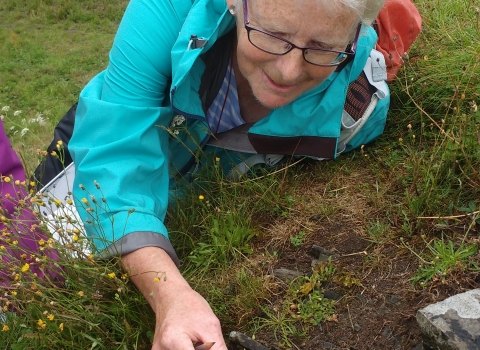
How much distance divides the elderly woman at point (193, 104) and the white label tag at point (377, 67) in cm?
9

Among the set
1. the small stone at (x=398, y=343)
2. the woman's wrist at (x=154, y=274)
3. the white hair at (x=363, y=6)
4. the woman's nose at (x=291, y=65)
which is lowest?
the small stone at (x=398, y=343)

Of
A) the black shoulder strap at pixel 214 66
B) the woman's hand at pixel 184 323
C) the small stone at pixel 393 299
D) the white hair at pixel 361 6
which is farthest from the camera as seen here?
the black shoulder strap at pixel 214 66

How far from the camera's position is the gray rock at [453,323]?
1903 mm

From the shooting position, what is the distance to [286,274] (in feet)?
8.35

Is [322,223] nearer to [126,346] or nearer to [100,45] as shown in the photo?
[126,346]

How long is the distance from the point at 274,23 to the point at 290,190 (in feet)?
3.88

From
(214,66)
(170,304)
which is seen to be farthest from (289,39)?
(170,304)

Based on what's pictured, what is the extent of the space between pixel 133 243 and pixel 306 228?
0.95 m

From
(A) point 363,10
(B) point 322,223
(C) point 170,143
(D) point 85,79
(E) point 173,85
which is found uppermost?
(A) point 363,10

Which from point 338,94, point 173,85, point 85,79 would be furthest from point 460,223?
point 85,79

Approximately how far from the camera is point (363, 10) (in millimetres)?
2139

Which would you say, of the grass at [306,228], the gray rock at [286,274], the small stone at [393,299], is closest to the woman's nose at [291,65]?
the grass at [306,228]

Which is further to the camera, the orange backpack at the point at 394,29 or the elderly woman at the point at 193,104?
the orange backpack at the point at 394,29

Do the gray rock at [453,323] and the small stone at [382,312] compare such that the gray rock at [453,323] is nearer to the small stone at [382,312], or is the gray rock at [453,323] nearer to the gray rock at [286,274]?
the small stone at [382,312]
